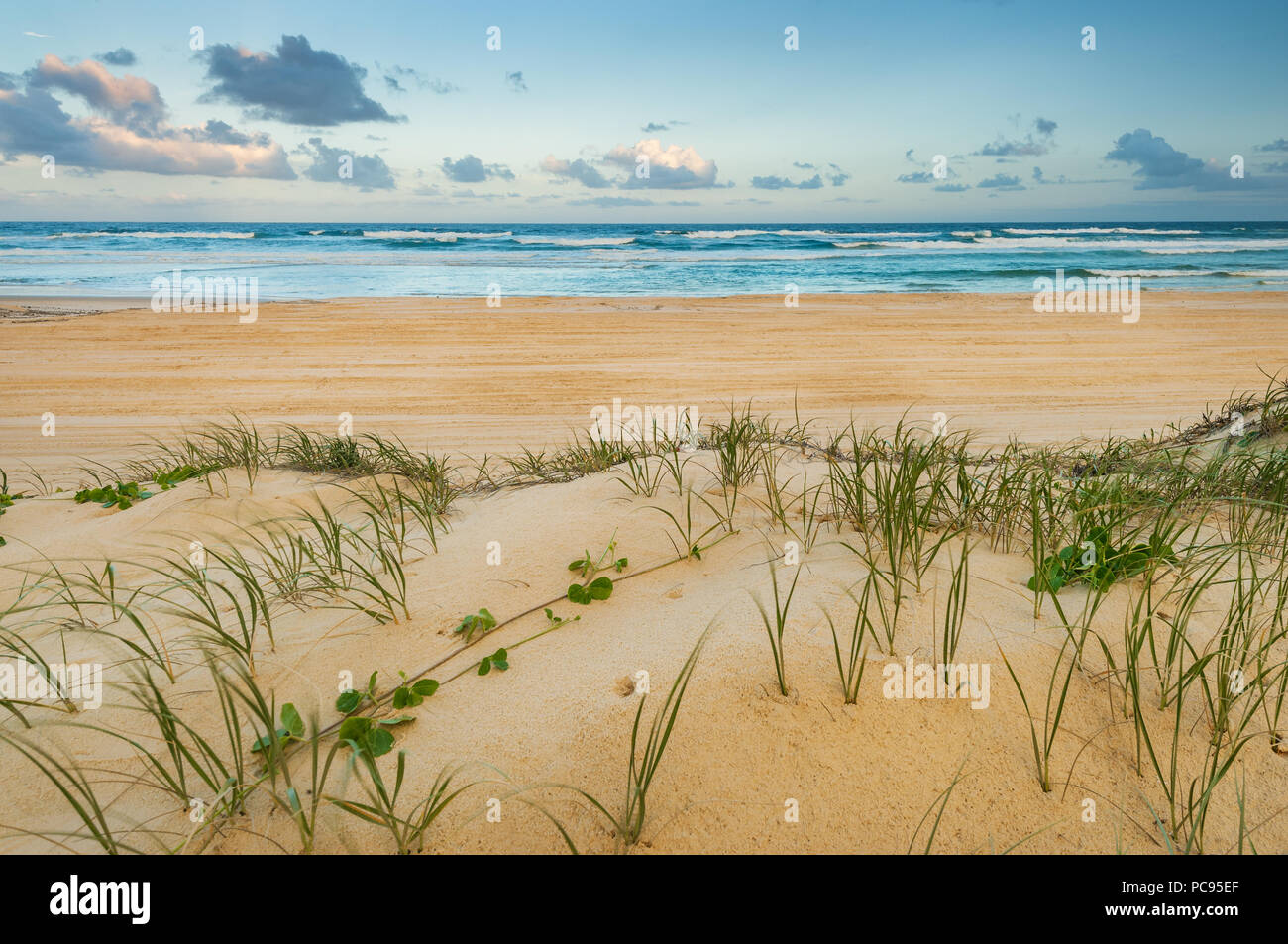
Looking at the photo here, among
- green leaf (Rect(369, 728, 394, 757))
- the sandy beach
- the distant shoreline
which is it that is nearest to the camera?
green leaf (Rect(369, 728, 394, 757))

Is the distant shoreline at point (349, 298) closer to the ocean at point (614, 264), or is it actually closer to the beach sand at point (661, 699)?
the ocean at point (614, 264)

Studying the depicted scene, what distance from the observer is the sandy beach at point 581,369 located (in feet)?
23.3

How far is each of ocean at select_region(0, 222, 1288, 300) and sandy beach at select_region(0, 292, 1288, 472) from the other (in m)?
5.70

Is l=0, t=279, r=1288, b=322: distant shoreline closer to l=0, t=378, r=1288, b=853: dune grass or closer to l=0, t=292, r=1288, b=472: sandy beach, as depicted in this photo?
l=0, t=292, r=1288, b=472: sandy beach

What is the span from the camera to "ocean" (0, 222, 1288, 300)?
19.4 metres

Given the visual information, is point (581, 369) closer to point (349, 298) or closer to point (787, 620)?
point (787, 620)

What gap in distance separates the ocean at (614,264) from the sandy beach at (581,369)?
18.7ft

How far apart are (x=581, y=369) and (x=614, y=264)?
18265 millimetres

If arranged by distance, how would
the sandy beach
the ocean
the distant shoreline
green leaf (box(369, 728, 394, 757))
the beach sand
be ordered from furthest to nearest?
the ocean
the distant shoreline
the sandy beach
green leaf (box(369, 728, 394, 757))
the beach sand

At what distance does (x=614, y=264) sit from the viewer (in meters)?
26.4

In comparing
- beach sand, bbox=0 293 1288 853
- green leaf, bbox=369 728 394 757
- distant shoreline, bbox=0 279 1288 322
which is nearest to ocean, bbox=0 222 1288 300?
distant shoreline, bbox=0 279 1288 322

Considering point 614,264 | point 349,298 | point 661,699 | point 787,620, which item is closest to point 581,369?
point 787,620
